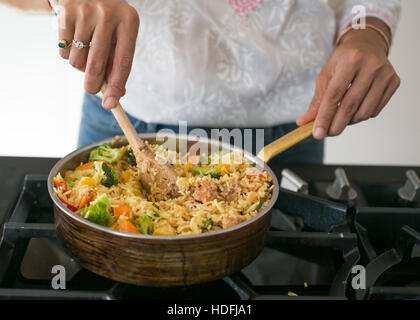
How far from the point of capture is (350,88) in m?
1.34

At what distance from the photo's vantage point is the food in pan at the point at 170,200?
38.1 inches

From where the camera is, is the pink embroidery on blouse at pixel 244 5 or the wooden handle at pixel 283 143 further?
the pink embroidery on blouse at pixel 244 5

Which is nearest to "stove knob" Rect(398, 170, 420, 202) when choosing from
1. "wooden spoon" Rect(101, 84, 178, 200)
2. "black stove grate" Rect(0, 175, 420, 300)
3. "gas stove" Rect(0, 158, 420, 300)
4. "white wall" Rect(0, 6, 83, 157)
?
"gas stove" Rect(0, 158, 420, 300)

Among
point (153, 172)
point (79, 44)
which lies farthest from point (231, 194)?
point (79, 44)

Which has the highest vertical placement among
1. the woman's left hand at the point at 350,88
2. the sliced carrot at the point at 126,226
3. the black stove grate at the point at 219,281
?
the woman's left hand at the point at 350,88

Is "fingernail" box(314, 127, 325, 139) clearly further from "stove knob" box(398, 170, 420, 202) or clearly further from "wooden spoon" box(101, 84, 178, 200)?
"wooden spoon" box(101, 84, 178, 200)

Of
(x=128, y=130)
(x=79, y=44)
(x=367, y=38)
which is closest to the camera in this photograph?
(x=79, y=44)

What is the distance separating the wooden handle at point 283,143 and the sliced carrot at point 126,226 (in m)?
0.45

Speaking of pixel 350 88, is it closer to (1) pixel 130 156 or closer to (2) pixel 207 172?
(2) pixel 207 172

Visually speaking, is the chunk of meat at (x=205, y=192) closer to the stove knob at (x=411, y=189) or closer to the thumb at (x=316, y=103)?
the thumb at (x=316, y=103)

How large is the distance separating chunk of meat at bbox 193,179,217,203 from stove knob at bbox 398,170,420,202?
65cm

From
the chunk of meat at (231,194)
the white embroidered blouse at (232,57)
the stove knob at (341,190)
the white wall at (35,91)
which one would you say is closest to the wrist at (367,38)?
the white embroidered blouse at (232,57)

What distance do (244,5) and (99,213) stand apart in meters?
0.89

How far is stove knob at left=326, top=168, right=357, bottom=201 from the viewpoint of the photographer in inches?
52.7
